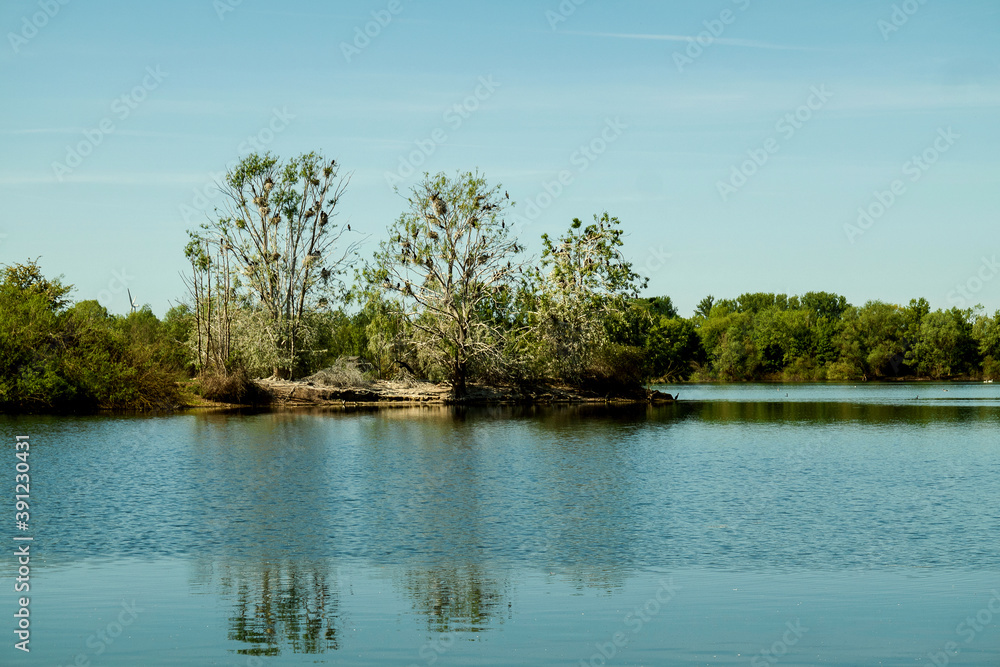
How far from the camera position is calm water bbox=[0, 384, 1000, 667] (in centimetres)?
1078

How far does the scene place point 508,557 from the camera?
15352mm

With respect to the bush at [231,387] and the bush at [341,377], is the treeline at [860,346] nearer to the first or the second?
the bush at [341,377]

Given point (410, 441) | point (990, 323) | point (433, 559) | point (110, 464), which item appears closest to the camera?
point (433, 559)

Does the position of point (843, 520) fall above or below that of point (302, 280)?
below

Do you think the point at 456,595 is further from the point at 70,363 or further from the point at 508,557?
the point at 70,363

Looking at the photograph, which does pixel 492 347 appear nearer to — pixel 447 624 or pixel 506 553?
pixel 506 553

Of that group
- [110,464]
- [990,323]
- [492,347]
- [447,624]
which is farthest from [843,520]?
[990,323]

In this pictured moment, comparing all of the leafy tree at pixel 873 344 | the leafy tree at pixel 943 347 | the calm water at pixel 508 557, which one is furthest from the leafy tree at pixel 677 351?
the calm water at pixel 508 557

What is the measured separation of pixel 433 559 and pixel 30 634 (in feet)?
20.0

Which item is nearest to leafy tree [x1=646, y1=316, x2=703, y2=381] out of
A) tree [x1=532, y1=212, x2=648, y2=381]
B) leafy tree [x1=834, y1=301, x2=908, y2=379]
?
leafy tree [x1=834, y1=301, x2=908, y2=379]

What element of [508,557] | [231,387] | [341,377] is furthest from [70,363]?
[508,557]

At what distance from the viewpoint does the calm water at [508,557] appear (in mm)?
10781

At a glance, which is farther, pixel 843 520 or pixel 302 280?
pixel 302 280

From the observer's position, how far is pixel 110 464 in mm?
27719
